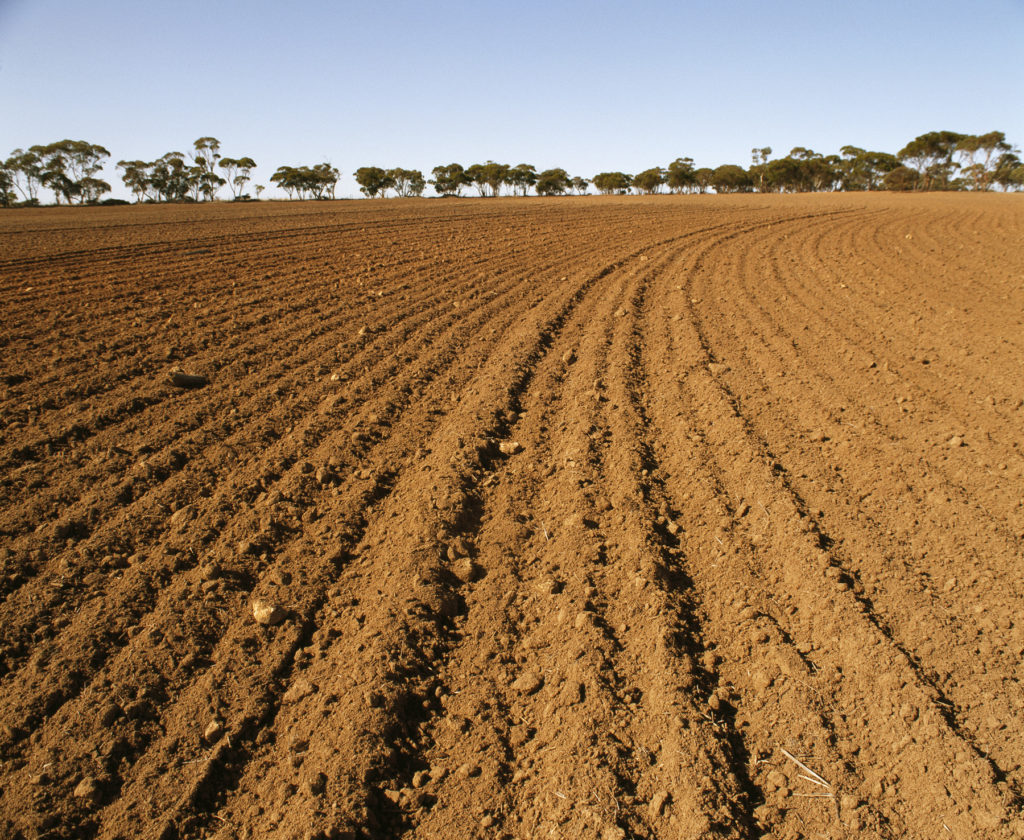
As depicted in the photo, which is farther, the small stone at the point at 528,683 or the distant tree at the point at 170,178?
the distant tree at the point at 170,178

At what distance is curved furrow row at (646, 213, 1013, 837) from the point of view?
7.27ft

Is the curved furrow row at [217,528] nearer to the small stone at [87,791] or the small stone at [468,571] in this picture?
the small stone at [87,791]

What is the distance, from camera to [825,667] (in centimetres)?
280

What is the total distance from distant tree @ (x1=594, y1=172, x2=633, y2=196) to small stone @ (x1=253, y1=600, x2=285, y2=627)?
90.2 metres

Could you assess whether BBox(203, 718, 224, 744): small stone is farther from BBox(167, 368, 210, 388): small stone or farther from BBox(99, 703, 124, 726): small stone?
BBox(167, 368, 210, 388): small stone

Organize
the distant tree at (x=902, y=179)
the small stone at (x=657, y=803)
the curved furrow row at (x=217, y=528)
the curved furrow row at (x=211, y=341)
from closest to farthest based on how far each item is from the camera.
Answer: the small stone at (x=657, y=803) → the curved furrow row at (x=217, y=528) → the curved furrow row at (x=211, y=341) → the distant tree at (x=902, y=179)

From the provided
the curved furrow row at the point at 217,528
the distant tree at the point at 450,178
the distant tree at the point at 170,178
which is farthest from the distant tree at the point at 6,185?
the curved furrow row at the point at 217,528

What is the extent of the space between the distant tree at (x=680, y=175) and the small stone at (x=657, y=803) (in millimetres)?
85594

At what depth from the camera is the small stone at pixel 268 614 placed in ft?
10.2

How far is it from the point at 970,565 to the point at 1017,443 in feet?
6.72

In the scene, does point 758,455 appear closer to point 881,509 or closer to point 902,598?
point 881,509

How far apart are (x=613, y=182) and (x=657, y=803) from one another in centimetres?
9441

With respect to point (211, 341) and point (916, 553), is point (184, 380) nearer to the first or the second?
point (211, 341)

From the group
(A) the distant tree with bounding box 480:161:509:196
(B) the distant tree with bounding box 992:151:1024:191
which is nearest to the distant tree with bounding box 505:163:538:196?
(A) the distant tree with bounding box 480:161:509:196
